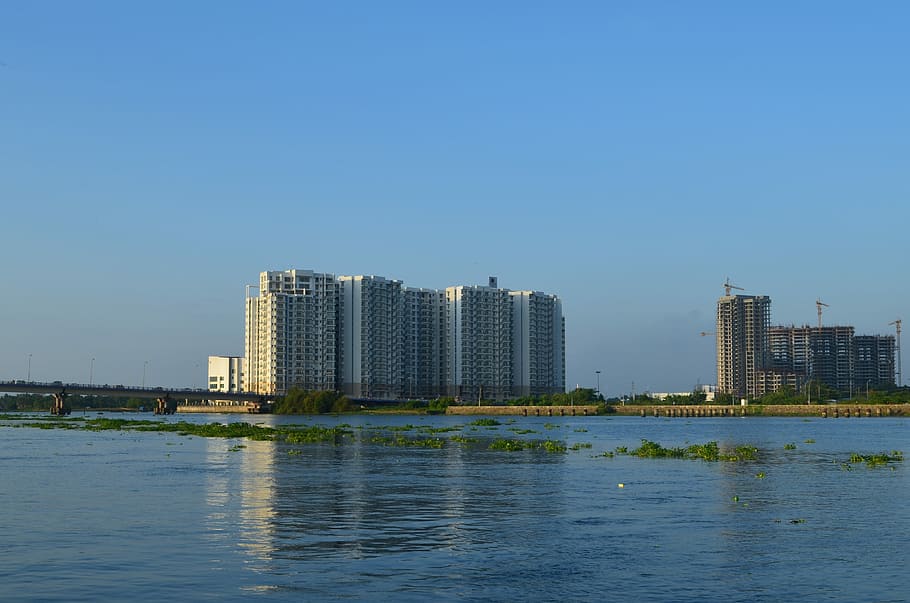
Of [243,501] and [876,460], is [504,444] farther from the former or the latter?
[243,501]

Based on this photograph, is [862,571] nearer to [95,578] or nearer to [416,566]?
[416,566]

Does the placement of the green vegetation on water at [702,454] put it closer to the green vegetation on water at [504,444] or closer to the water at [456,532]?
the green vegetation on water at [504,444]

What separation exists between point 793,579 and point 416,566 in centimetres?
1205

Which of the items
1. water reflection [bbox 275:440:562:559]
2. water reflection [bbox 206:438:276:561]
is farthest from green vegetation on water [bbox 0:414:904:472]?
water reflection [bbox 206:438:276:561]

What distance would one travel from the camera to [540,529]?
4112cm

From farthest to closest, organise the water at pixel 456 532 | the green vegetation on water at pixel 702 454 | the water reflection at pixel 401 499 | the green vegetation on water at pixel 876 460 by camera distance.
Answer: the green vegetation on water at pixel 702 454, the green vegetation on water at pixel 876 460, the water reflection at pixel 401 499, the water at pixel 456 532

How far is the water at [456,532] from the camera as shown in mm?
29531

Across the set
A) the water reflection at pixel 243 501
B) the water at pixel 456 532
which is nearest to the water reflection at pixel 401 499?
the water at pixel 456 532

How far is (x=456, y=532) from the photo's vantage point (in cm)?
4003

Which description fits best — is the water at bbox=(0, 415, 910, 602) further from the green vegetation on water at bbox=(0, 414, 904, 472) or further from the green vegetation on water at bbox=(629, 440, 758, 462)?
the green vegetation on water at bbox=(0, 414, 904, 472)

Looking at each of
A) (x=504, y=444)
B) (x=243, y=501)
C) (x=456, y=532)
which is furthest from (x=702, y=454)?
(x=456, y=532)

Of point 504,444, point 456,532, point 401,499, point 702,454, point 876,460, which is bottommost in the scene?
point 504,444

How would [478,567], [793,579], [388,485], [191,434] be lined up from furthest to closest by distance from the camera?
[191,434] < [388,485] < [478,567] < [793,579]

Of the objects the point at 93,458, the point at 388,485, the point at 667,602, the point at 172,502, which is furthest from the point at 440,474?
the point at 667,602
